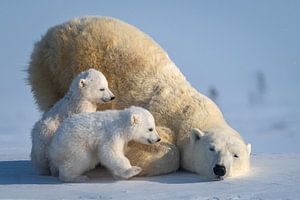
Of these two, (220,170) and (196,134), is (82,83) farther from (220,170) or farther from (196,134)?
(220,170)

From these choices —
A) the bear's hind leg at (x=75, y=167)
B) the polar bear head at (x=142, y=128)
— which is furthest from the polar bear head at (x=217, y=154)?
the bear's hind leg at (x=75, y=167)

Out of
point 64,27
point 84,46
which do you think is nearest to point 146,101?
point 84,46

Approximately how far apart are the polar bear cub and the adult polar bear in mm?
463

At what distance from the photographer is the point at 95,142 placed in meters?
5.59

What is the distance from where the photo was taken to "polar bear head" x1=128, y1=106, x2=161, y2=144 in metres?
5.76

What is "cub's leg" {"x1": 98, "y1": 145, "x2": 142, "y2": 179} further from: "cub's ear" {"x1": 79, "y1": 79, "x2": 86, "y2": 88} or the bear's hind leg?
"cub's ear" {"x1": 79, "y1": 79, "x2": 86, "y2": 88}

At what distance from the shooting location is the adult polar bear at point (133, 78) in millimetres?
6343

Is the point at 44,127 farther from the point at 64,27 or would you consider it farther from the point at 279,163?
the point at 279,163

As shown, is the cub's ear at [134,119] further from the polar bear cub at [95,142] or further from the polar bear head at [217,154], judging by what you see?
the polar bear head at [217,154]

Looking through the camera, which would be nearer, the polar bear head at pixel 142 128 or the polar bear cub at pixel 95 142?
the polar bear cub at pixel 95 142

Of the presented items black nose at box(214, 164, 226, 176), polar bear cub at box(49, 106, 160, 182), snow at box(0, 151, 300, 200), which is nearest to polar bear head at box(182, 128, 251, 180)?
black nose at box(214, 164, 226, 176)

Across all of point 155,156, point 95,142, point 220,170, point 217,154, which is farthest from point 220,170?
point 95,142

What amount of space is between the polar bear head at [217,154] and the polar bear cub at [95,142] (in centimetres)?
65

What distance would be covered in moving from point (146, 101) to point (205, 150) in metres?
1.19
